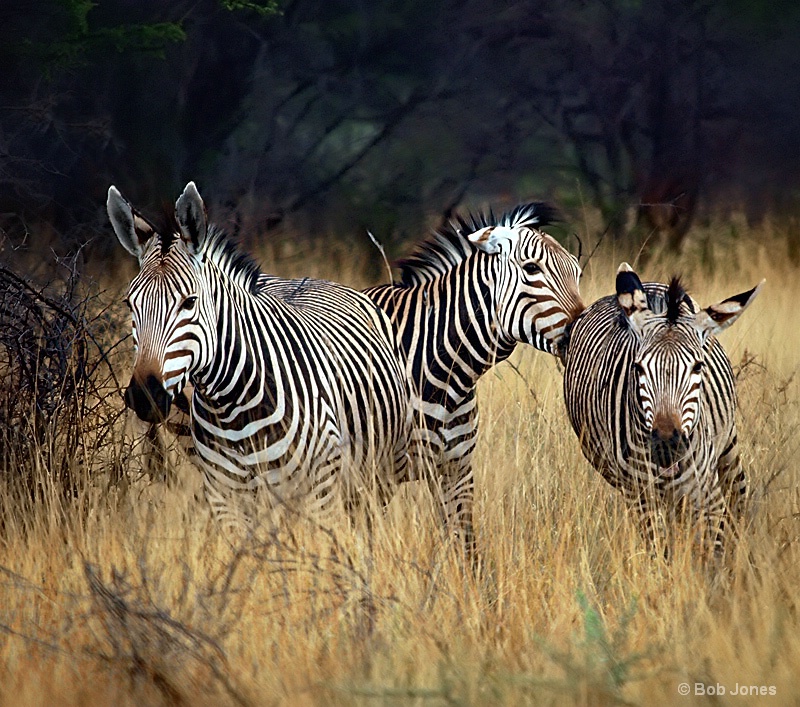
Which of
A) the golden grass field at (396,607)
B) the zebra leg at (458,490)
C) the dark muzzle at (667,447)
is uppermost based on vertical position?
the zebra leg at (458,490)

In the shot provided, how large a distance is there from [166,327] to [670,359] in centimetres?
196

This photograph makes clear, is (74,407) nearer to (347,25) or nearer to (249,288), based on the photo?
(249,288)

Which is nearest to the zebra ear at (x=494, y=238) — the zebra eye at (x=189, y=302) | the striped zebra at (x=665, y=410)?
the striped zebra at (x=665, y=410)

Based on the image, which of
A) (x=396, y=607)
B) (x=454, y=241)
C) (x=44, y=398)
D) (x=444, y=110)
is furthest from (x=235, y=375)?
(x=444, y=110)

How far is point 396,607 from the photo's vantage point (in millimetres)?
3844

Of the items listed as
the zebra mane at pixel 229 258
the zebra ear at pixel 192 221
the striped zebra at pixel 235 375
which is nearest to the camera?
the striped zebra at pixel 235 375

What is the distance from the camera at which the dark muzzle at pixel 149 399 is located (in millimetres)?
A: 3902

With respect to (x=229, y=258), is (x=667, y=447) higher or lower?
lower

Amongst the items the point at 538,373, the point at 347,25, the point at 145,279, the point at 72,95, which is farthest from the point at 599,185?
the point at 145,279

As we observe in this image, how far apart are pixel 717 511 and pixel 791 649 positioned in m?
1.34

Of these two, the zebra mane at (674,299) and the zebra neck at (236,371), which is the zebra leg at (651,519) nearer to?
the zebra mane at (674,299)

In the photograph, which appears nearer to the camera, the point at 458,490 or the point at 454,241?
the point at 458,490

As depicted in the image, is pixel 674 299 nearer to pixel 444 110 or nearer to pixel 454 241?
pixel 454 241

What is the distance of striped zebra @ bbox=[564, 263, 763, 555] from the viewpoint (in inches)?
180
